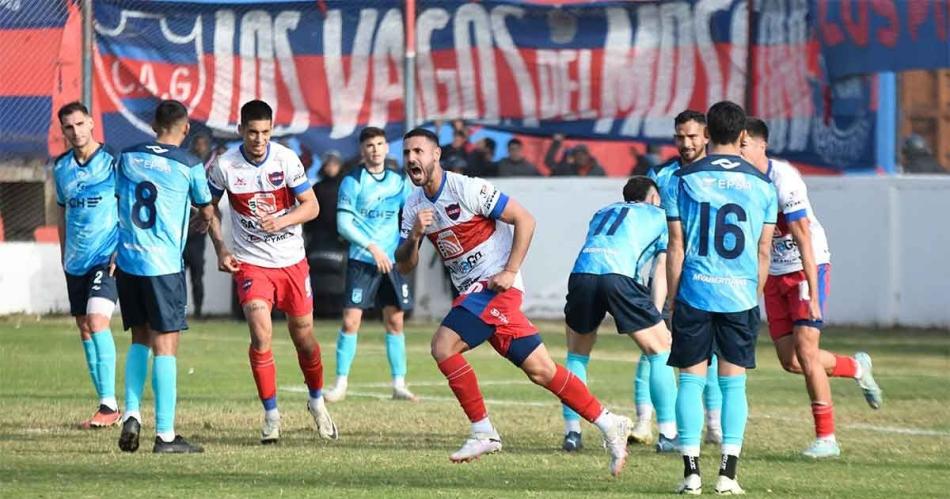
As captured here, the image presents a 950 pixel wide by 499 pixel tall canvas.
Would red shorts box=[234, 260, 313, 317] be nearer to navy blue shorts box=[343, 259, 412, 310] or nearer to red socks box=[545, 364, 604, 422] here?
red socks box=[545, 364, 604, 422]

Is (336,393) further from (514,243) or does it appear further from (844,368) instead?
(514,243)

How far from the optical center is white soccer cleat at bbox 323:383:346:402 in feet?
48.3

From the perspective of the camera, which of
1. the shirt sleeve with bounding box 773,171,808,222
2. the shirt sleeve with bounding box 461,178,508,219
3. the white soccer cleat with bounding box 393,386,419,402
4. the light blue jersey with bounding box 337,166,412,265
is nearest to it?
the shirt sleeve with bounding box 461,178,508,219

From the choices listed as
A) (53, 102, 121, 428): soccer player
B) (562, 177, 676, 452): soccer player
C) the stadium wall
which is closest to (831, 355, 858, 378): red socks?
(562, 177, 676, 452): soccer player

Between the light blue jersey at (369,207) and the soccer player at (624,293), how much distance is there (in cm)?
397

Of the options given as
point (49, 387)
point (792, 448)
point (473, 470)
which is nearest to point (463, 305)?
point (473, 470)

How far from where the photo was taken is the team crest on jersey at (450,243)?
10.4 meters

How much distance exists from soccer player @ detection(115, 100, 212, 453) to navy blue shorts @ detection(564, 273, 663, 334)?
2404 millimetres

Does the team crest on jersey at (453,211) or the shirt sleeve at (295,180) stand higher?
the shirt sleeve at (295,180)

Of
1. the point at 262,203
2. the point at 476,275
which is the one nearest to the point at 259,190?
the point at 262,203

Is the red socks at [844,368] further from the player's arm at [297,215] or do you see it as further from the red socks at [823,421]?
the player's arm at [297,215]

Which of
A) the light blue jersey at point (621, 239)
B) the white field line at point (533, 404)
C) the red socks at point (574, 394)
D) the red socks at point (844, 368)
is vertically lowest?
the white field line at point (533, 404)

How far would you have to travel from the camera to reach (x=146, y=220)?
36.8 feet

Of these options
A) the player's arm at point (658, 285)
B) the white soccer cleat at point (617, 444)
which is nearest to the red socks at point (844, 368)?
the player's arm at point (658, 285)
